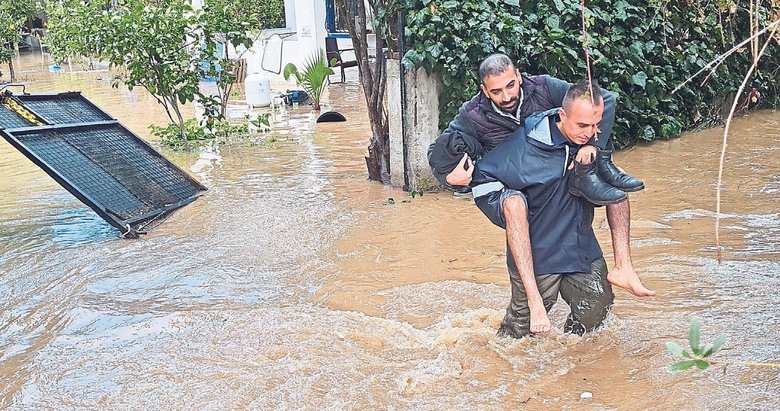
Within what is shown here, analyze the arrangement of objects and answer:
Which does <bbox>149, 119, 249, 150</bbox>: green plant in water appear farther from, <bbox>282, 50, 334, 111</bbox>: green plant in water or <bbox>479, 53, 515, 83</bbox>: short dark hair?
<bbox>479, 53, 515, 83</bbox>: short dark hair

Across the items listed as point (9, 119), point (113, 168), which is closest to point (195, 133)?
point (113, 168)

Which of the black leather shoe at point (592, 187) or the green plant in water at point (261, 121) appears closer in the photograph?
the black leather shoe at point (592, 187)

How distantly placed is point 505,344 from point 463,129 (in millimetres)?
1165

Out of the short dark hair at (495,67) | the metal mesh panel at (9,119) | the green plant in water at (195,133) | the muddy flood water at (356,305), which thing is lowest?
the muddy flood water at (356,305)

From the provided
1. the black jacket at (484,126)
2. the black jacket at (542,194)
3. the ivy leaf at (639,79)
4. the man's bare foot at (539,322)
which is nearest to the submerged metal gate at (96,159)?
the black jacket at (484,126)

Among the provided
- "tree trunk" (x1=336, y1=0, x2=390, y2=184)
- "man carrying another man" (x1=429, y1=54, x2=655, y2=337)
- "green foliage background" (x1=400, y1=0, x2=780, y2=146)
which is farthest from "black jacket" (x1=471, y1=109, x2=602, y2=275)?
"tree trunk" (x1=336, y1=0, x2=390, y2=184)

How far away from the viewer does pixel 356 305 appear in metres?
5.30

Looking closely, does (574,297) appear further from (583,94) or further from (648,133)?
(648,133)

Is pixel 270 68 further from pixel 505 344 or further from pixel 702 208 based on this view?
pixel 505 344

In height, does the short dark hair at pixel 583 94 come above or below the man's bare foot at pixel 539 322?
above

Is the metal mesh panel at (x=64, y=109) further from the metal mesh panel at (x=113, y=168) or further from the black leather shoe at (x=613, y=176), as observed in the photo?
the black leather shoe at (x=613, y=176)

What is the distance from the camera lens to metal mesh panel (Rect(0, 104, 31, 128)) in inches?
283

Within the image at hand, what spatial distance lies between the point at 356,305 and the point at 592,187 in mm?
2083

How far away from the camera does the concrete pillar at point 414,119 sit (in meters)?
7.87
